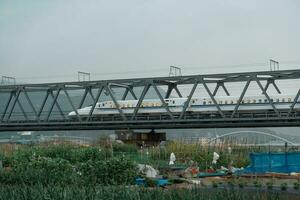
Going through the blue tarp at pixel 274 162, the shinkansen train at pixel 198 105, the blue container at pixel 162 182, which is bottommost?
the blue container at pixel 162 182

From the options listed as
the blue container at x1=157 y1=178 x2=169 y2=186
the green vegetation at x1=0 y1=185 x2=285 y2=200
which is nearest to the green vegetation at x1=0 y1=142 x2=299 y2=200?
the green vegetation at x1=0 y1=185 x2=285 y2=200

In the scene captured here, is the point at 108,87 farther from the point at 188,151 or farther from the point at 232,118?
the point at 188,151

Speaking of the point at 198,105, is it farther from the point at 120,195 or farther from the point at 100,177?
the point at 120,195

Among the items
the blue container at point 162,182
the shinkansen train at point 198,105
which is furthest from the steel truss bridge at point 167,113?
the blue container at point 162,182

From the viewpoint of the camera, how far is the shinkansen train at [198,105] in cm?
6100

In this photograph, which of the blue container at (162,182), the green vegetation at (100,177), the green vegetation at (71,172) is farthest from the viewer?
the blue container at (162,182)

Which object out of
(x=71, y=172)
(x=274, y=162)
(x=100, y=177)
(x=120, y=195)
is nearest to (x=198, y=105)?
(x=274, y=162)

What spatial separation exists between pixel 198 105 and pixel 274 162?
38997 millimetres

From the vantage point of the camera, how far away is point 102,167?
21.2m

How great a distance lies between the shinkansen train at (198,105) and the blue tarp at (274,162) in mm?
30584

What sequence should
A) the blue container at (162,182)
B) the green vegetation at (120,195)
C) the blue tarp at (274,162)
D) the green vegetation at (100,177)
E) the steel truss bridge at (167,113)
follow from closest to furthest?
the green vegetation at (120,195) → the green vegetation at (100,177) → the blue container at (162,182) → the blue tarp at (274,162) → the steel truss bridge at (167,113)

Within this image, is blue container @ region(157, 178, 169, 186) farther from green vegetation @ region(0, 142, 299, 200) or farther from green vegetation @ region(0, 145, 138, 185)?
green vegetation @ region(0, 145, 138, 185)

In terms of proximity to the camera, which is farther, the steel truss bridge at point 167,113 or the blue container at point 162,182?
the steel truss bridge at point 167,113

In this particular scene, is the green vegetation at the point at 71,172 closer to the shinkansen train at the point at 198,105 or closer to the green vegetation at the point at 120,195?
the green vegetation at the point at 120,195
